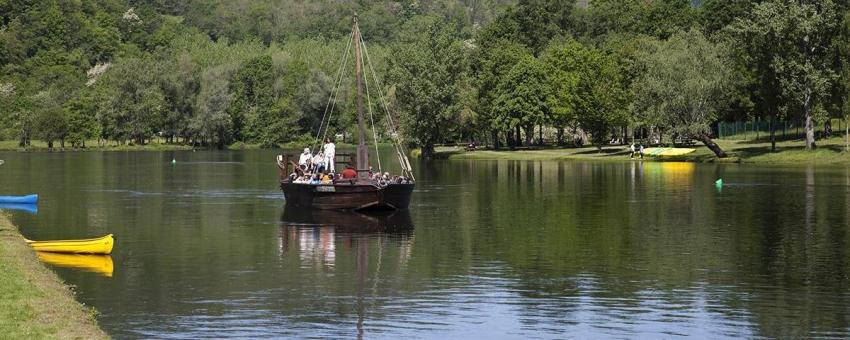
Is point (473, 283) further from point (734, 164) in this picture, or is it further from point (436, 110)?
point (436, 110)

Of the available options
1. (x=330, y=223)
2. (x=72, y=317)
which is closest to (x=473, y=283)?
(x=72, y=317)

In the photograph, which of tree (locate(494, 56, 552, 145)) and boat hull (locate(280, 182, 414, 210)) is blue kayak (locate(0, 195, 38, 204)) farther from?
tree (locate(494, 56, 552, 145))

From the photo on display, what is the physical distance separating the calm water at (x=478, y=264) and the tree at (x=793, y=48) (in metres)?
34.2

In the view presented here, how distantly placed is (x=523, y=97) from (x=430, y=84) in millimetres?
14037

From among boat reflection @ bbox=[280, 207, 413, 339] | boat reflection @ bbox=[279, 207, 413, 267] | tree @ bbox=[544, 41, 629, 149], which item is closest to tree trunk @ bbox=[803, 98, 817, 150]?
tree @ bbox=[544, 41, 629, 149]

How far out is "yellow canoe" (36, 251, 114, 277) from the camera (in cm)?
3975

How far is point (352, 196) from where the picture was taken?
2436 inches

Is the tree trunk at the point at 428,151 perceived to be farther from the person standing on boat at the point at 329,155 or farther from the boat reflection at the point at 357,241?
the person standing on boat at the point at 329,155

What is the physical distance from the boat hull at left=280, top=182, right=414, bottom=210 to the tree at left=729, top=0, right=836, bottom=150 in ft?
205

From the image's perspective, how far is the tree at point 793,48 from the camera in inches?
4461

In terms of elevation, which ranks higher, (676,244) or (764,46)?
(764,46)

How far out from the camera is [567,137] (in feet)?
605

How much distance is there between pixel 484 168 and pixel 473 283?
3350 inches

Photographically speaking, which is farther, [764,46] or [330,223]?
[764,46]
